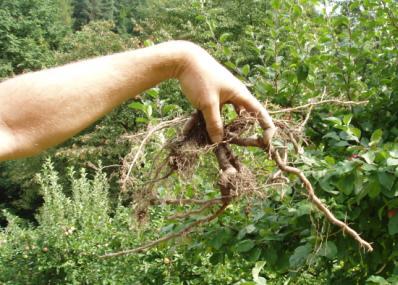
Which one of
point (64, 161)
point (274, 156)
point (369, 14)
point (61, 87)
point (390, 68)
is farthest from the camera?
point (64, 161)

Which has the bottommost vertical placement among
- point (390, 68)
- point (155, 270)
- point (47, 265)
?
point (47, 265)

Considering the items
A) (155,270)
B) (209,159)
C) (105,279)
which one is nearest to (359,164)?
(209,159)

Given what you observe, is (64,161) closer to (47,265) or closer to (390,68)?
(47,265)

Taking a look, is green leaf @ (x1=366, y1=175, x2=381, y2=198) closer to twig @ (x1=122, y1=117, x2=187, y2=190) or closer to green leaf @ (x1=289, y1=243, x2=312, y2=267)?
green leaf @ (x1=289, y1=243, x2=312, y2=267)

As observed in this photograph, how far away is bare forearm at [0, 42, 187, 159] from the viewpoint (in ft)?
3.85

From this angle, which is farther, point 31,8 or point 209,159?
point 31,8

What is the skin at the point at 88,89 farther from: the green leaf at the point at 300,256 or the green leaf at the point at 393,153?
the green leaf at the point at 300,256

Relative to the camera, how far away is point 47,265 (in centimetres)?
475

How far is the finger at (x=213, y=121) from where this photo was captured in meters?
1.47

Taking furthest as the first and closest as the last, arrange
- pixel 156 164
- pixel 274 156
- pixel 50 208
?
→ pixel 50 208 < pixel 156 164 < pixel 274 156

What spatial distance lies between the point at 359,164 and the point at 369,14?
56.3 inches

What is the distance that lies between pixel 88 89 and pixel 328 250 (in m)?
1.02

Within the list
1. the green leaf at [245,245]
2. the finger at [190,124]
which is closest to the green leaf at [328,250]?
the green leaf at [245,245]

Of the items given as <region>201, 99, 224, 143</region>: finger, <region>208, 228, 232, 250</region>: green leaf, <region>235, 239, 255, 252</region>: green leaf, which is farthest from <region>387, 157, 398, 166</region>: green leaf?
<region>208, 228, 232, 250</region>: green leaf
